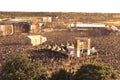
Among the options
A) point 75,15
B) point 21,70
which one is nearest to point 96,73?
point 21,70

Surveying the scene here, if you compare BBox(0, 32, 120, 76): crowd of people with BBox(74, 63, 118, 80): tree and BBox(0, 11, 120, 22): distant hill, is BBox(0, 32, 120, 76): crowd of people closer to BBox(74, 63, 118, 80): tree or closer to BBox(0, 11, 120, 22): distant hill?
BBox(0, 11, 120, 22): distant hill

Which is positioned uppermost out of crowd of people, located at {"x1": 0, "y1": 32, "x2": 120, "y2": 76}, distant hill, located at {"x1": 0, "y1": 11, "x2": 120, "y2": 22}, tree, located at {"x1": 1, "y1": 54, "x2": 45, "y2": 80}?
distant hill, located at {"x1": 0, "y1": 11, "x2": 120, "y2": 22}

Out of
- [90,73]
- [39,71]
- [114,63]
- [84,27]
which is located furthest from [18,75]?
[84,27]

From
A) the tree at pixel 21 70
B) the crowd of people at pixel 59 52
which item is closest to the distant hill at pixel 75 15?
the crowd of people at pixel 59 52

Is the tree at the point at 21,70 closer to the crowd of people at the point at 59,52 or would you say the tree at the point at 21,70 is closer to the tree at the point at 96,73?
the tree at the point at 96,73

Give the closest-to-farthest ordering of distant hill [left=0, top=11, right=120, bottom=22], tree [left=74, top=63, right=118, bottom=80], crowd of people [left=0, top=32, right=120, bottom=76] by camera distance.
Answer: tree [left=74, top=63, right=118, bottom=80]
crowd of people [left=0, top=32, right=120, bottom=76]
distant hill [left=0, top=11, right=120, bottom=22]

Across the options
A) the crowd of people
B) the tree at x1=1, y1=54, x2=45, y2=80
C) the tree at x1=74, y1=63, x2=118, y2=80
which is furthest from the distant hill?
the tree at x1=74, y1=63, x2=118, y2=80

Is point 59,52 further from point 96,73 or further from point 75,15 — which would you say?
point 96,73
